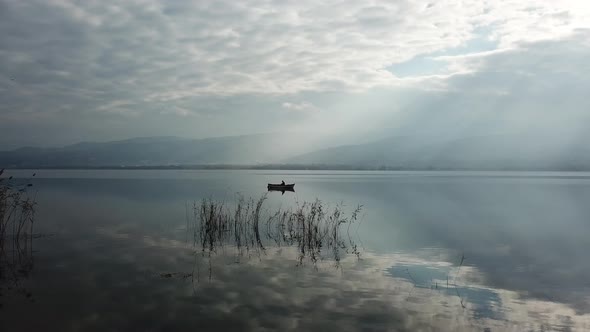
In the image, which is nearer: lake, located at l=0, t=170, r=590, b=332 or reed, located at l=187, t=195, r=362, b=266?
lake, located at l=0, t=170, r=590, b=332

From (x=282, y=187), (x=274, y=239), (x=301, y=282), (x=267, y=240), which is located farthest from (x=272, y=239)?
(x=282, y=187)

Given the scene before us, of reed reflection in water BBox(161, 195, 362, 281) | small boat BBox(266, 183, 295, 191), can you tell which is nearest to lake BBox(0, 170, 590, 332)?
reed reflection in water BBox(161, 195, 362, 281)

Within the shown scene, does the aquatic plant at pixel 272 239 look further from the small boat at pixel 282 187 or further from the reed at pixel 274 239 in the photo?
the small boat at pixel 282 187

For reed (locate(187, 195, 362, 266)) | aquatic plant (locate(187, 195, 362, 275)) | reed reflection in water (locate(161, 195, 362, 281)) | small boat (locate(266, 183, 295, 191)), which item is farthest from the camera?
small boat (locate(266, 183, 295, 191))

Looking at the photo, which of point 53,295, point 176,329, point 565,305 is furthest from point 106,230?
point 565,305

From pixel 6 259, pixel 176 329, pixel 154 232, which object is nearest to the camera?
pixel 176 329

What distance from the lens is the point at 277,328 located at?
9812mm

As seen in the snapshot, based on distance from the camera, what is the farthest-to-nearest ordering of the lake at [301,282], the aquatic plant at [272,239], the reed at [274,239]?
the reed at [274,239]
the aquatic plant at [272,239]
the lake at [301,282]

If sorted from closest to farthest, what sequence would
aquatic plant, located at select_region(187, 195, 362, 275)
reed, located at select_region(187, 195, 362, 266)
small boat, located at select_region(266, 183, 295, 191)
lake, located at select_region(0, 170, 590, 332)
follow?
lake, located at select_region(0, 170, 590, 332), aquatic plant, located at select_region(187, 195, 362, 275), reed, located at select_region(187, 195, 362, 266), small boat, located at select_region(266, 183, 295, 191)

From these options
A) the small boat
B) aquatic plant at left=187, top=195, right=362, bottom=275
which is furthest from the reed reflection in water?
the small boat

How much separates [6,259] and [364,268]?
13950mm

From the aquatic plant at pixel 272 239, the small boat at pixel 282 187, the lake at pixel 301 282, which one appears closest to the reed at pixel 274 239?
the aquatic plant at pixel 272 239

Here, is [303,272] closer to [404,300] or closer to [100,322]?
[404,300]

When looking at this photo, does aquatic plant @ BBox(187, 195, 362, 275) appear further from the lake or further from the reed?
the lake
